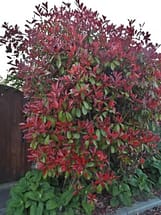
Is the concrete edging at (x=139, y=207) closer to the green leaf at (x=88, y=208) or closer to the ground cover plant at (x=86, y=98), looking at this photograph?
the ground cover plant at (x=86, y=98)

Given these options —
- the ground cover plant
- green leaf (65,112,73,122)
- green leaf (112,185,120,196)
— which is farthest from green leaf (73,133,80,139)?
green leaf (112,185,120,196)

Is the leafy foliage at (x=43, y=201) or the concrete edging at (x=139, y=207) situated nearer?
the leafy foliage at (x=43, y=201)

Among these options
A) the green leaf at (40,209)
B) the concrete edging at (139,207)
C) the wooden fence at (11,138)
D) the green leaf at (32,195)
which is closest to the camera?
the green leaf at (40,209)

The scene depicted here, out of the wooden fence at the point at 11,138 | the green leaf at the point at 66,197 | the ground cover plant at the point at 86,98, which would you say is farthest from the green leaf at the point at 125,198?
the wooden fence at the point at 11,138

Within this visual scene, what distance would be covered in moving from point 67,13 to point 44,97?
39.8 inches

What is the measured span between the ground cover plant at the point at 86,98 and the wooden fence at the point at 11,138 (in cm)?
105

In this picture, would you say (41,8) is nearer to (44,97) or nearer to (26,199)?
(44,97)

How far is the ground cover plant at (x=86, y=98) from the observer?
313cm

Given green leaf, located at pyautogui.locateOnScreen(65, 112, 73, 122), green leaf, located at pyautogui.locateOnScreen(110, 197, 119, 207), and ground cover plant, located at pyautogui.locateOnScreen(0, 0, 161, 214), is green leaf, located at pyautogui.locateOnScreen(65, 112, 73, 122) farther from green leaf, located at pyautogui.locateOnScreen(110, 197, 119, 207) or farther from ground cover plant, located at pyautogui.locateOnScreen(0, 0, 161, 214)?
green leaf, located at pyautogui.locateOnScreen(110, 197, 119, 207)

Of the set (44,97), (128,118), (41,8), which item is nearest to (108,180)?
(128,118)

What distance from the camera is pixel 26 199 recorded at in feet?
11.0

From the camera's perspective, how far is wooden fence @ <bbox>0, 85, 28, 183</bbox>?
4816 millimetres

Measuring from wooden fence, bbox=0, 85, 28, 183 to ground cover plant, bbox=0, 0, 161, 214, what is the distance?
1048mm

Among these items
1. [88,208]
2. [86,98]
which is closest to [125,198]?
[88,208]
